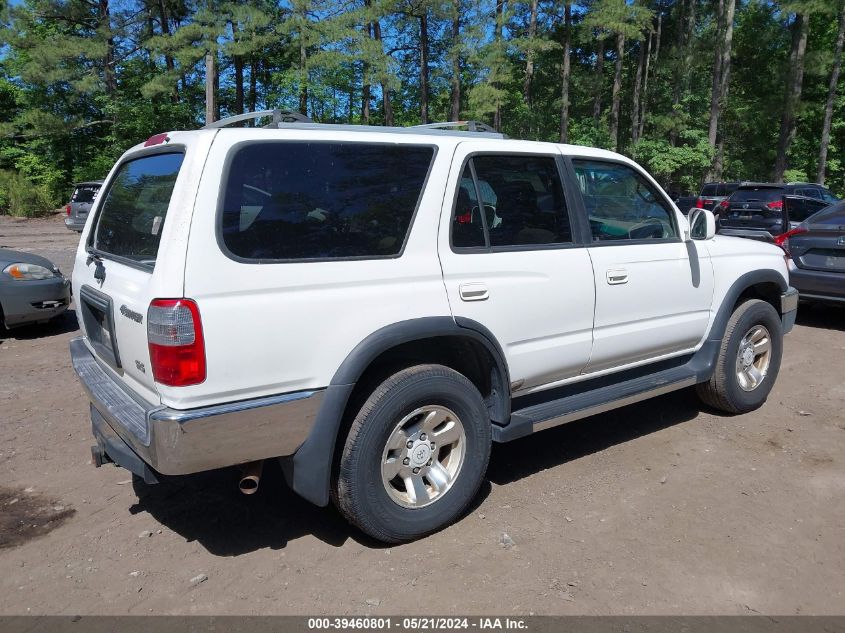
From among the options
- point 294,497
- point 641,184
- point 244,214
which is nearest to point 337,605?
point 294,497

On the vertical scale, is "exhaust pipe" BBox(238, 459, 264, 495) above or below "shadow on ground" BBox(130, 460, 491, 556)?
above

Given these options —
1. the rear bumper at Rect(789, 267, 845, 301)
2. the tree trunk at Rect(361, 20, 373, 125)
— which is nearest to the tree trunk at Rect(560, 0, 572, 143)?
the tree trunk at Rect(361, 20, 373, 125)

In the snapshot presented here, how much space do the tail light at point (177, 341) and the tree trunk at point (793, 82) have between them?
32001 millimetres

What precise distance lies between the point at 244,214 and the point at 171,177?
48cm

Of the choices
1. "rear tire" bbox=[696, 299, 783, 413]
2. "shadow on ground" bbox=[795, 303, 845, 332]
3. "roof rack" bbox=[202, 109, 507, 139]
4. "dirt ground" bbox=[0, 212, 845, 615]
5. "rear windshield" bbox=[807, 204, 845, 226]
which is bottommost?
"dirt ground" bbox=[0, 212, 845, 615]

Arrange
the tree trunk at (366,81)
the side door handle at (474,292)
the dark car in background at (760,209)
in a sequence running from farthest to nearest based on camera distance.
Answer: the tree trunk at (366,81) < the dark car in background at (760,209) < the side door handle at (474,292)

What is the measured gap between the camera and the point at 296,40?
26.9 m

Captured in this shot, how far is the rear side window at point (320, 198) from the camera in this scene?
278cm

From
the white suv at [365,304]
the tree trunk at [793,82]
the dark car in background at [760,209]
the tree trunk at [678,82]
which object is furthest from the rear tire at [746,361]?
the tree trunk at [678,82]

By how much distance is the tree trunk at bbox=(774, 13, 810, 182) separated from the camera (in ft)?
92.1

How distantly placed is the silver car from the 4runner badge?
5170mm

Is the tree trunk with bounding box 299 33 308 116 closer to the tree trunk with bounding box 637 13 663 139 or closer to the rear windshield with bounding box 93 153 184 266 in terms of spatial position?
the tree trunk with bounding box 637 13 663 139

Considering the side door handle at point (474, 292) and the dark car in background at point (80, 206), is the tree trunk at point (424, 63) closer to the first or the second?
the dark car in background at point (80, 206)

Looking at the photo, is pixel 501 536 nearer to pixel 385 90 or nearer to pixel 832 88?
pixel 385 90
